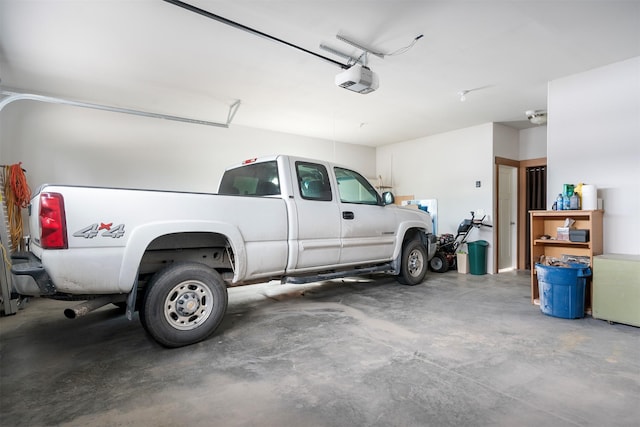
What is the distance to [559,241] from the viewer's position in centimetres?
409

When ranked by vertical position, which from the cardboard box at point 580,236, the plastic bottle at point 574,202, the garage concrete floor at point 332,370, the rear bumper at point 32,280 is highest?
the plastic bottle at point 574,202

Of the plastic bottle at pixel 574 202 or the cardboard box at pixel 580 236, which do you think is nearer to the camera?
the cardboard box at pixel 580 236

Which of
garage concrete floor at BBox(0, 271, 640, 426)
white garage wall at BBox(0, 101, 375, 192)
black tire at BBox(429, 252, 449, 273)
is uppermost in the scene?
white garage wall at BBox(0, 101, 375, 192)

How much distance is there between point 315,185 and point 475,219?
4.46m

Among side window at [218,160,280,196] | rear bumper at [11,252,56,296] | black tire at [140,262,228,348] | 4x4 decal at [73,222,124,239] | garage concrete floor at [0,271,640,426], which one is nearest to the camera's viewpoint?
garage concrete floor at [0,271,640,426]

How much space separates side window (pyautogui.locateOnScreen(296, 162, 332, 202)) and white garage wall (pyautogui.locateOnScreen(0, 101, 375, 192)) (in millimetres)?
3283

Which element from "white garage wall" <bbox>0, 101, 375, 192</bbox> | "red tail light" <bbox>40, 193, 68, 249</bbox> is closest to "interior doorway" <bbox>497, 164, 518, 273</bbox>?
"white garage wall" <bbox>0, 101, 375, 192</bbox>

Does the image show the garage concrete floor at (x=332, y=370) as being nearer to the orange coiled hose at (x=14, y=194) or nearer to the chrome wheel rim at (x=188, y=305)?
the chrome wheel rim at (x=188, y=305)

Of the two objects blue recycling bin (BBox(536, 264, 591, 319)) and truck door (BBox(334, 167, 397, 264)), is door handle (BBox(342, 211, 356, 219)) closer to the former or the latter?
truck door (BBox(334, 167, 397, 264))

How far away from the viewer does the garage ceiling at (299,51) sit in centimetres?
300

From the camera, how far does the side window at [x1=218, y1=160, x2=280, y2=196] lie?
12.4ft

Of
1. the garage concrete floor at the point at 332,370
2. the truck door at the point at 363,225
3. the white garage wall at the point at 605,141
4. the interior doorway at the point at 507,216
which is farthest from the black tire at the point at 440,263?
the garage concrete floor at the point at 332,370

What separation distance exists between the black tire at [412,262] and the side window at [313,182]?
6.27 ft

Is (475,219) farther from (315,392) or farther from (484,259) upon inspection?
(315,392)
